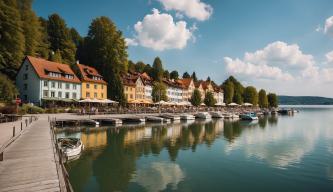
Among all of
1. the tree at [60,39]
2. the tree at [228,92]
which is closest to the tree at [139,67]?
the tree at [228,92]

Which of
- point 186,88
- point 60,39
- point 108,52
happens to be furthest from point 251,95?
point 60,39

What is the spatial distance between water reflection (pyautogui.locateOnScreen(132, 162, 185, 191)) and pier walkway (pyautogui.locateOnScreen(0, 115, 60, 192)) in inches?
254

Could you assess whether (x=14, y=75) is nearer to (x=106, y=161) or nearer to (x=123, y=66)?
(x=123, y=66)

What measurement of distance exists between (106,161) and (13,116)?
75.0ft

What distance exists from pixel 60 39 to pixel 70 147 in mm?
71995

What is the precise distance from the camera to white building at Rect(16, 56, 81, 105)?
64.7 metres

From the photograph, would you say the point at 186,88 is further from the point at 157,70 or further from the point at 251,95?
the point at 251,95

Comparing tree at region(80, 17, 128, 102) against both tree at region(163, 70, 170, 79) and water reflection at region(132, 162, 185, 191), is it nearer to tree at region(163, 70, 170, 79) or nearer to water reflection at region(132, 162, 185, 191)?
tree at region(163, 70, 170, 79)

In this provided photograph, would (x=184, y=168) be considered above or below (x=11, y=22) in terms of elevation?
below

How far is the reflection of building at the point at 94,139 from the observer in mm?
35525

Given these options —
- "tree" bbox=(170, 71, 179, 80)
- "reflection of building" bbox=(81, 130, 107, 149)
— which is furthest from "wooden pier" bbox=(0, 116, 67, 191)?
"tree" bbox=(170, 71, 179, 80)

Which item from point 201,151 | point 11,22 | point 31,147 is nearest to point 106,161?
point 31,147

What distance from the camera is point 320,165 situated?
27219 millimetres

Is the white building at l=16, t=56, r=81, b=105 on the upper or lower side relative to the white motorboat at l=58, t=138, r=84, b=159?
upper
